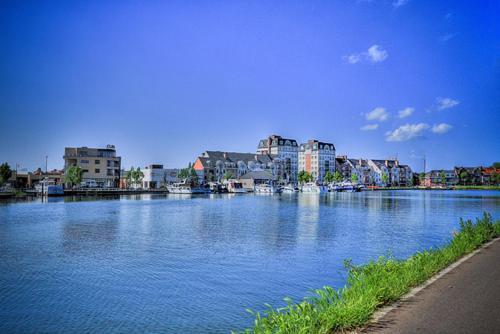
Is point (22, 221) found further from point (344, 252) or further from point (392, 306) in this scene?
point (392, 306)

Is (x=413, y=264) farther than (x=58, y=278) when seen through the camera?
No

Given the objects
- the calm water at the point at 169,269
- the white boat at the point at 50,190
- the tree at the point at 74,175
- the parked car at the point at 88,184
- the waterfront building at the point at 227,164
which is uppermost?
the waterfront building at the point at 227,164

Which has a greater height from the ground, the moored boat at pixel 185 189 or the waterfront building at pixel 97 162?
the waterfront building at pixel 97 162

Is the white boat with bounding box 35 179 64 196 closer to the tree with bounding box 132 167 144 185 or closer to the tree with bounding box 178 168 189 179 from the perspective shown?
the tree with bounding box 132 167 144 185

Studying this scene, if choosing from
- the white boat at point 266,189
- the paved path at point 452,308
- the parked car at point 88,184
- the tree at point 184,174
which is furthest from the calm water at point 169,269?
the tree at point 184,174

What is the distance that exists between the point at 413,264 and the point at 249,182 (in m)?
146

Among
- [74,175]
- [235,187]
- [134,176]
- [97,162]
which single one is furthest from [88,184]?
[235,187]

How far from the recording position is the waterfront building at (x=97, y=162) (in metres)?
130

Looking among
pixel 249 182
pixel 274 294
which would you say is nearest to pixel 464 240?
pixel 274 294

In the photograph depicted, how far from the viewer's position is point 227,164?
17150cm

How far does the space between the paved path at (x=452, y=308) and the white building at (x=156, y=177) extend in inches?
5847

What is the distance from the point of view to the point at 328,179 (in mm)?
194375

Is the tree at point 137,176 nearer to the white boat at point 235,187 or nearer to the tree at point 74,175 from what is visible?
the tree at point 74,175

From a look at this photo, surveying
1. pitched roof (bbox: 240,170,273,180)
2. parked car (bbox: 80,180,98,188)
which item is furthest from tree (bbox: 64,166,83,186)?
pitched roof (bbox: 240,170,273,180)
